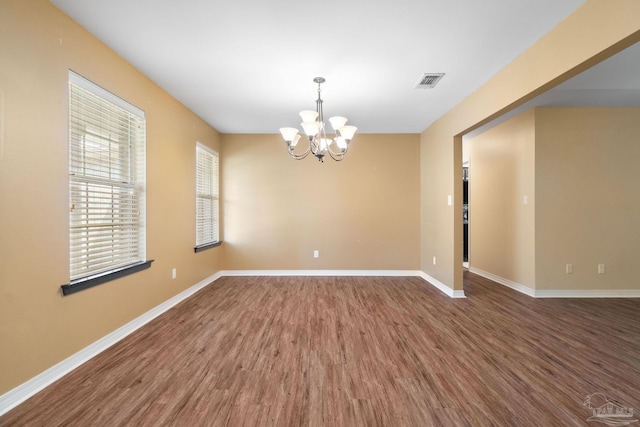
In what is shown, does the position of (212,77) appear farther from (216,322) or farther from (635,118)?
(635,118)

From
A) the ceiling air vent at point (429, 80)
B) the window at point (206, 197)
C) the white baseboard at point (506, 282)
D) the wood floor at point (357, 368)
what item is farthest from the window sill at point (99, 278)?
the white baseboard at point (506, 282)

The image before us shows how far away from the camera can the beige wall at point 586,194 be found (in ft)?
12.3

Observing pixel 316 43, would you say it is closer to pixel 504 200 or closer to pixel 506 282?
pixel 504 200

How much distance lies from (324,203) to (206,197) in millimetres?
2089

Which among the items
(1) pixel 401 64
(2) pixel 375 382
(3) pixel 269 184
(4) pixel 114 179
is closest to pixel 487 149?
(1) pixel 401 64

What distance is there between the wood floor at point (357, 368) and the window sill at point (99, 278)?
0.61 metres

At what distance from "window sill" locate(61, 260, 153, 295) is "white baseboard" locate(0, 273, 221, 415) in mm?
503

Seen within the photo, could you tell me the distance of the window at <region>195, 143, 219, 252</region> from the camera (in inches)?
166

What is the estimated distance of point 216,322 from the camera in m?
2.89

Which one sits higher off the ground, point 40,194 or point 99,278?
point 40,194

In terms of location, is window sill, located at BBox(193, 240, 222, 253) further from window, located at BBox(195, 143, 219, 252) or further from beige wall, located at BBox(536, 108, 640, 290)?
beige wall, located at BBox(536, 108, 640, 290)

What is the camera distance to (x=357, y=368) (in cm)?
204

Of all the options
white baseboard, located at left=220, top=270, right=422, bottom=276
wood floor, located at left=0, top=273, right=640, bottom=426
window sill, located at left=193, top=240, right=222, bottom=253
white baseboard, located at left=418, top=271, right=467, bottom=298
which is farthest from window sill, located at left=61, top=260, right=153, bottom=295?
white baseboard, located at left=418, top=271, right=467, bottom=298

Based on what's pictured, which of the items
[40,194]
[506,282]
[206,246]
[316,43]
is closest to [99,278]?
[40,194]
